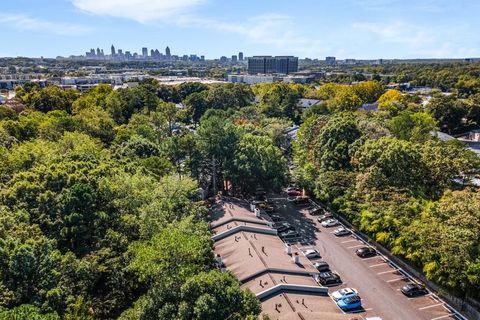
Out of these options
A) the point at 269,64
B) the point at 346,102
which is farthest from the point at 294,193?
the point at 269,64

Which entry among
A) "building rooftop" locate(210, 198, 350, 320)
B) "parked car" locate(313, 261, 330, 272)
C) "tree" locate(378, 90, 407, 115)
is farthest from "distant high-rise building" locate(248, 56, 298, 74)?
"parked car" locate(313, 261, 330, 272)

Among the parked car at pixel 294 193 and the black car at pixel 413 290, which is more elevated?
the black car at pixel 413 290

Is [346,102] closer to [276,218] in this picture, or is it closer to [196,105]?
[196,105]

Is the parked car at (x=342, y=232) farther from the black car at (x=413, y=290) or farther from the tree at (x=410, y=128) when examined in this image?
the tree at (x=410, y=128)

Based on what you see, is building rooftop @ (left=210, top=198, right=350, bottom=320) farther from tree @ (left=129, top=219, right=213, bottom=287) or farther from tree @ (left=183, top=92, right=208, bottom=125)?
tree @ (left=183, top=92, right=208, bottom=125)

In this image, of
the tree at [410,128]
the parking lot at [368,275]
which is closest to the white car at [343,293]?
the parking lot at [368,275]

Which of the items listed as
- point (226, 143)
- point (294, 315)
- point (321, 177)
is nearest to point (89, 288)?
point (294, 315)
